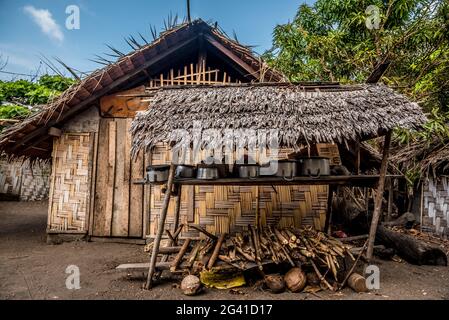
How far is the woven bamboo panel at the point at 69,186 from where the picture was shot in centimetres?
579

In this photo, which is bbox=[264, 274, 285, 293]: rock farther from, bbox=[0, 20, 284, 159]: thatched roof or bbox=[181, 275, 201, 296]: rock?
bbox=[0, 20, 284, 159]: thatched roof

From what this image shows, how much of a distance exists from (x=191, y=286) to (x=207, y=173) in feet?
4.75

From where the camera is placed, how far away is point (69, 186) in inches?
230

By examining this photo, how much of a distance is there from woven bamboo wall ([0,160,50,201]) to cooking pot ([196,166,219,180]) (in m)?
11.2

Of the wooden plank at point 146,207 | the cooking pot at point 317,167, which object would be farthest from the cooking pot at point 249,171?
the wooden plank at point 146,207

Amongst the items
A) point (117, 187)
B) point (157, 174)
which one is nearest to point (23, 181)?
point (117, 187)

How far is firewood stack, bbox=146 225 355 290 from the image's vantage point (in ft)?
12.0

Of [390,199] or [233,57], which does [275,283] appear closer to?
[233,57]

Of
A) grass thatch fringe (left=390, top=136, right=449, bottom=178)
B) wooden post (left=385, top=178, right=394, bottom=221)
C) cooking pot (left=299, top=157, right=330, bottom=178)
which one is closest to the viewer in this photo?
cooking pot (left=299, top=157, right=330, bottom=178)

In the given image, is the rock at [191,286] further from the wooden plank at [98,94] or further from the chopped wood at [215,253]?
the wooden plank at [98,94]

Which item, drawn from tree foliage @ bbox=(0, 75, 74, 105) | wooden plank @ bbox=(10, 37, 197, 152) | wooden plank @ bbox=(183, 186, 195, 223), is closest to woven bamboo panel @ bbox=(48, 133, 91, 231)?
wooden plank @ bbox=(10, 37, 197, 152)

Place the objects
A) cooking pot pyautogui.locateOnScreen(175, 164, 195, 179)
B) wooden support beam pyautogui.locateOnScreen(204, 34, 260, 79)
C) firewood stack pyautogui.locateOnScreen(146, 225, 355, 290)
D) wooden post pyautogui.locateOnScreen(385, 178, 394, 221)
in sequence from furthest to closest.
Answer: wooden post pyautogui.locateOnScreen(385, 178, 394, 221) < wooden support beam pyautogui.locateOnScreen(204, 34, 260, 79) < cooking pot pyautogui.locateOnScreen(175, 164, 195, 179) < firewood stack pyautogui.locateOnScreen(146, 225, 355, 290)

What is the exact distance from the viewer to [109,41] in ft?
17.7

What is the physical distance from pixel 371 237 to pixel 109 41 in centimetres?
575
